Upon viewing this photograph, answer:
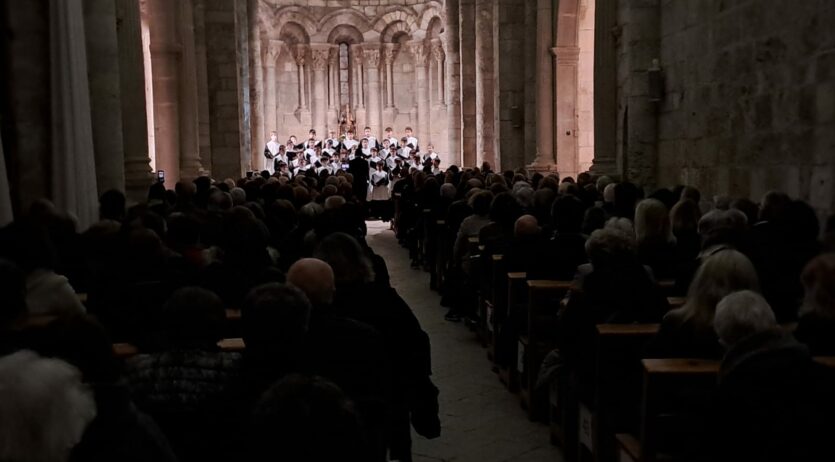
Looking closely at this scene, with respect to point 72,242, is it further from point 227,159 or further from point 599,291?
point 227,159

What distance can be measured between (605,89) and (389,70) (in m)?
19.9

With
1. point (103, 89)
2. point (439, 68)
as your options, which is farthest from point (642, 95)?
point (439, 68)

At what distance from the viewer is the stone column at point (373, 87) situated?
33062 mm

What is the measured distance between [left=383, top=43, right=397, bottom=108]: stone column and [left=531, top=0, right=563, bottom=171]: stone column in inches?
583

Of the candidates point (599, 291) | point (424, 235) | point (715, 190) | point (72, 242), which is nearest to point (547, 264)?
point (599, 291)

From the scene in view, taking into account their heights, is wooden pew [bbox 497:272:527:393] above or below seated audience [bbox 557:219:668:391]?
below

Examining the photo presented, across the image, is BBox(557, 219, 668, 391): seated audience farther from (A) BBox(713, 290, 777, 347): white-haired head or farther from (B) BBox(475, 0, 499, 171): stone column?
(B) BBox(475, 0, 499, 171): stone column

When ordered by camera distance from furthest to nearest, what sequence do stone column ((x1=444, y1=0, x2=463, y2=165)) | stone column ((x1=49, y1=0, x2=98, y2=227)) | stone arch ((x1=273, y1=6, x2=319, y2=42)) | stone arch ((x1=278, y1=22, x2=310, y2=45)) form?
1. stone arch ((x1=278, y1=22, x2=310, y2=45))
2. stone arch ((x1=273, y1=6, x2=319, y2=42))
3. stone column ((x1=444, y1=0, x2=463, y2=165))
4. stone column ((x1=49, y1=0, x2=98, y2=227))

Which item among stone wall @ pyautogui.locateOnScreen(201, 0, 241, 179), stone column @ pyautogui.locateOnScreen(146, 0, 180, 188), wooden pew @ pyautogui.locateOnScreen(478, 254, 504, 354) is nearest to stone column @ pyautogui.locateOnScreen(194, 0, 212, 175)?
stone wall @ pyautogui.locateOnScreen(201, 0, 241, 179)

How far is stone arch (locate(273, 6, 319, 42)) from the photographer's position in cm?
3212

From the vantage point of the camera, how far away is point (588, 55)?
18828mm

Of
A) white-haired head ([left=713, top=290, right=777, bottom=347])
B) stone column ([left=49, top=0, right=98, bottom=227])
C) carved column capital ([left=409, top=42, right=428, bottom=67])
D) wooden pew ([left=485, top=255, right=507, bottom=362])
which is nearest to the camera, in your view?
white-haired head ([left=713, top=290, right=777, bottom=347])

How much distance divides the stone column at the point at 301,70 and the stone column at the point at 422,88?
374 centimetres

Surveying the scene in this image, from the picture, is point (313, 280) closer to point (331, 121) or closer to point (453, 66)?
point (453, 66)
